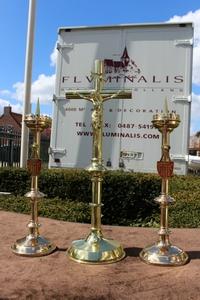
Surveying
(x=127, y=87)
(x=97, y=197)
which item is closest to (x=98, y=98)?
(x=97, y=197)

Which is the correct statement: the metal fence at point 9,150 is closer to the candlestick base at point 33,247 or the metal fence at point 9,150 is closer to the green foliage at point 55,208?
the green foliage at point 55,208

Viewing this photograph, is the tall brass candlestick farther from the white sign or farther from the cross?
the white sign

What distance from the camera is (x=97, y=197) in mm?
3836

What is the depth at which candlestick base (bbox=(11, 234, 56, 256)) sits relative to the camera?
3861 millimetres

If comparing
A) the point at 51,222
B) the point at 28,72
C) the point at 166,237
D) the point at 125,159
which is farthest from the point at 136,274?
the point at 28,72

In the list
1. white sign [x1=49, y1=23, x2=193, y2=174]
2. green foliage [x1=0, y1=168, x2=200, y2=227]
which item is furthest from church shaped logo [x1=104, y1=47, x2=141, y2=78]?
green foliage [x1=0, y1=168, x2=200, y2=227]

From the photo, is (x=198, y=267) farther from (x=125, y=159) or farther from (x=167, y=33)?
(x=167, y=33)

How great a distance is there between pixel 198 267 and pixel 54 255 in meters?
1.25

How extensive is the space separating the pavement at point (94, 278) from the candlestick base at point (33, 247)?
0.19ft

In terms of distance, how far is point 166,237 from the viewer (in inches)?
150

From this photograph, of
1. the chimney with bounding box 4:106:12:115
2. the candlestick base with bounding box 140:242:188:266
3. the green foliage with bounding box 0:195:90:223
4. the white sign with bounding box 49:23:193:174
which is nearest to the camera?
the candlestick base with bounding box 140:242:188:266

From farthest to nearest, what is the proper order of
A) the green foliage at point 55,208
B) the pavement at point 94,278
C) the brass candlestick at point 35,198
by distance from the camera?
the green foliage at point 55,208, the brass candlestick at point 35,198, the pavement at point 94,278

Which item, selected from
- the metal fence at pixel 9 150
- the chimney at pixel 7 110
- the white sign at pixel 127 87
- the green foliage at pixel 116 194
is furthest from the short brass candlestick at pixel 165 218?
the chimney at pixel 7 110

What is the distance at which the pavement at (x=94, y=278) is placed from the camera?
3.02 m
